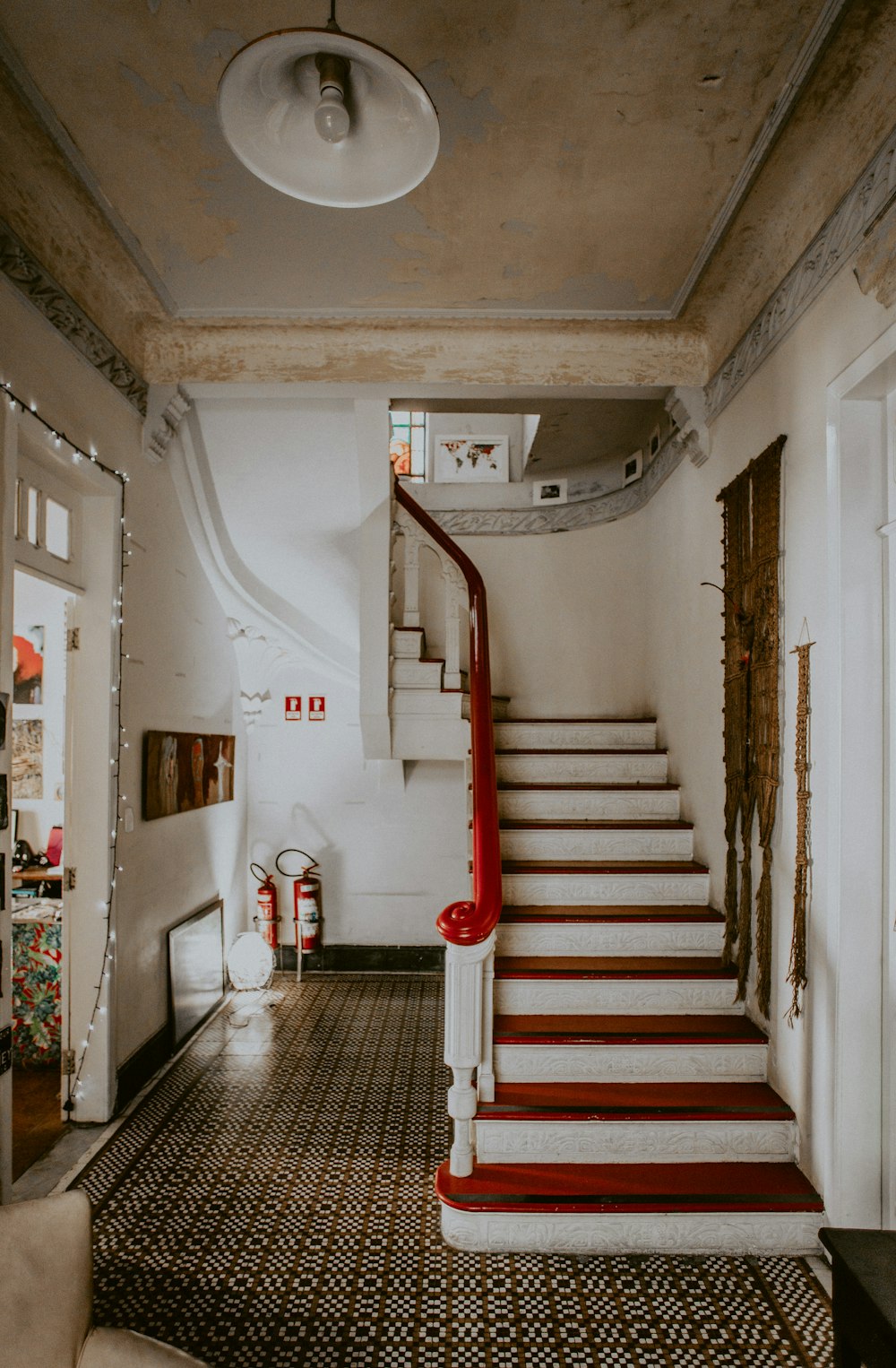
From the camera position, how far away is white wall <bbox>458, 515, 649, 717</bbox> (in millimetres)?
5332

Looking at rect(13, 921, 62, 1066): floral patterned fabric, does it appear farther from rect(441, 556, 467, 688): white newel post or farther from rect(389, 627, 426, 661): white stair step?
rect(441, 556, 467, 688): white newel post

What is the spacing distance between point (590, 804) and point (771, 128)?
283 cm

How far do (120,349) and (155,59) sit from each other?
1.44 metres

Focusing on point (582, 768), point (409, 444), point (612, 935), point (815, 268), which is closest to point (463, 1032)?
point (612, 935)

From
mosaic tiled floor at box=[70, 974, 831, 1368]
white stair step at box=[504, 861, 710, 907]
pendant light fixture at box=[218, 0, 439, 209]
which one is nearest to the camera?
pendant light fixture at box=[218, 0, 439, 209]

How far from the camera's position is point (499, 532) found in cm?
557

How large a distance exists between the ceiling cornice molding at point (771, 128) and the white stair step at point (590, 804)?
7.69 ft

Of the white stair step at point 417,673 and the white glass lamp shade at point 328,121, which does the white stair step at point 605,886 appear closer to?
the white stair step at point 417,673

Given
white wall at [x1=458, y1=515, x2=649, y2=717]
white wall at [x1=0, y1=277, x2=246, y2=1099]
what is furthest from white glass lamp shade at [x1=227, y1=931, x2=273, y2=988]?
white wall at [x1=458, y1=515, x2=649, y2=717]

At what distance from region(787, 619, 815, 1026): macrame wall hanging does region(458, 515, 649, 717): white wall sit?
2.78 m

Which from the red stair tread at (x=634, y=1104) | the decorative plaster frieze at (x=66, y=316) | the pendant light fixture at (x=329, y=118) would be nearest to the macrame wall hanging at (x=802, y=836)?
the red stair tread at (x=634, y=1104)

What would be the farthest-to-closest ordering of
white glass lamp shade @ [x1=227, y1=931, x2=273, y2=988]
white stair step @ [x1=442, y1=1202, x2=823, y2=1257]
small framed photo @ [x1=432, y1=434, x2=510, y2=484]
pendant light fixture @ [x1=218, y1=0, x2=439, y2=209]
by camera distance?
1. small framed photo @ [x1=432, y1=434, x2=510, y2=484]
2. white glass lamp shade @ [x1=227, y1=931, x2=273, y2=988]
3. white stair step @ [x1=442, y1=1202, x2=823, y2=1257]
4. pendant light fixture @ [x1=218, y1=0, x2=439, y2=209]

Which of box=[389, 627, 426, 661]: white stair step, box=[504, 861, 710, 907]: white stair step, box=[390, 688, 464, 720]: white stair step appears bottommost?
box=[504, 861, 710, 907]: white stair step

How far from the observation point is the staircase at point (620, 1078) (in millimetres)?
2389
